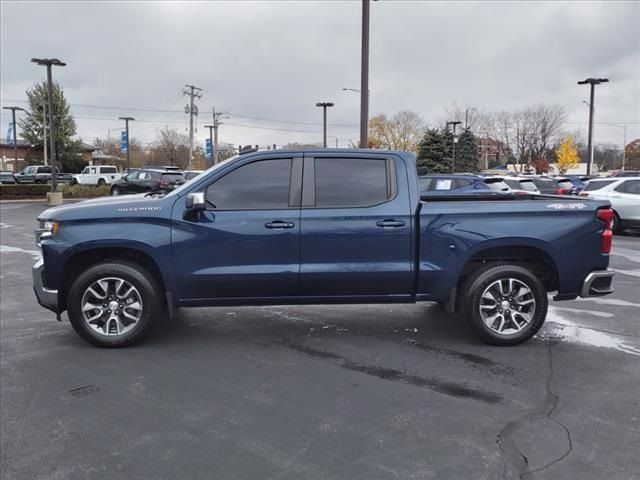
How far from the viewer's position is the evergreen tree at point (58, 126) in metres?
61.6

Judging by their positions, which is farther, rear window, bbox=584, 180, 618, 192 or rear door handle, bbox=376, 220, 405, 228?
rear window, bbox=584, 180, 618, 192

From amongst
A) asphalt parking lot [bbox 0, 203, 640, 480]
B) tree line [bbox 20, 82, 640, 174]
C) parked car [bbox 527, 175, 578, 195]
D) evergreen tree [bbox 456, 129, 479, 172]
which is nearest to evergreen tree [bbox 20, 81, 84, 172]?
tree line [bbox 20, 82, 640, 174]

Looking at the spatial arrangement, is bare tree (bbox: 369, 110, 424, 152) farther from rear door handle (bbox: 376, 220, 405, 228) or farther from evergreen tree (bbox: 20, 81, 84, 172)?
rear door handle (bbox: 376, 220, 405, 228)

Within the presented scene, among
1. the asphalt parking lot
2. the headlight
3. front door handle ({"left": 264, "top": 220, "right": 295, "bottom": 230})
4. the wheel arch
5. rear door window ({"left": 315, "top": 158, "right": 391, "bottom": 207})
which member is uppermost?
rear door window ({"left": 315, "top": 158, "right": 391, "bottom": 207})

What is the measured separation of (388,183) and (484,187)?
463 inches

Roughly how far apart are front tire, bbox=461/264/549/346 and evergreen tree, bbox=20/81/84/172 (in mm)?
64237

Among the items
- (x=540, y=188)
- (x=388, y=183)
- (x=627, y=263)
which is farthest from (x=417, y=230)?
(x=540, y=188)

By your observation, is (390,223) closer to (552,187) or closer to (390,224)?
(390,224)

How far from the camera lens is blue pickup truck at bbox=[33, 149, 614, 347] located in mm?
5320

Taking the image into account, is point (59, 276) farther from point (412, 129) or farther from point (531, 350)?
point (412, 129)

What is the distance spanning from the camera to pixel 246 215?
17.6 ft

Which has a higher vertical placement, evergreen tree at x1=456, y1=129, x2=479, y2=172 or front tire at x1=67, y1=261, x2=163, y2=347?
evergreen tree at x1=456, y1=129, x2=479, y2=172

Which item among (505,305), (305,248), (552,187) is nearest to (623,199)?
(552,187)

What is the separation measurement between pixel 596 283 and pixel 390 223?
2.12 m
